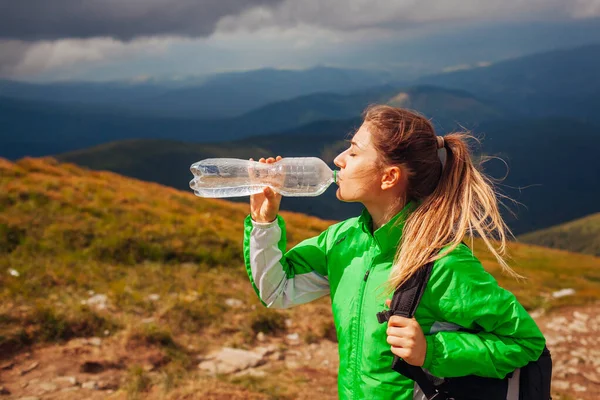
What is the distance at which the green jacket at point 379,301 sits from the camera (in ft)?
8.89

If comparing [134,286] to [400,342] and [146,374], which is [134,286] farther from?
[400,342]

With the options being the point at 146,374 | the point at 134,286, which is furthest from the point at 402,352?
the point at 134,286

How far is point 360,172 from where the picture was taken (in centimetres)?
315

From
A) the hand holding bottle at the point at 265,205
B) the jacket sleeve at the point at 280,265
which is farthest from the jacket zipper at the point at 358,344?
the hand holding bottle at the point at 265,205

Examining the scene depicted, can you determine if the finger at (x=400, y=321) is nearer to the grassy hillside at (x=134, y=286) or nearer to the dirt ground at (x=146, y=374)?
the dirt ground at (x=146, y=374)

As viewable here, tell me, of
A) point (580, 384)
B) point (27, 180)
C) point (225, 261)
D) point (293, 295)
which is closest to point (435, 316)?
point (293, 295)

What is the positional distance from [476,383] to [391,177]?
4.07 feet

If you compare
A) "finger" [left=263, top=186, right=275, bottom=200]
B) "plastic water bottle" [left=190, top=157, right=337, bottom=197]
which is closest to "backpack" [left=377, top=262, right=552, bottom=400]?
"finger" [left=263, top=186, right=275, bottom=200]

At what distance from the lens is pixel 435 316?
2846mm

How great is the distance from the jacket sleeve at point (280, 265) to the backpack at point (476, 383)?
830 millimetres

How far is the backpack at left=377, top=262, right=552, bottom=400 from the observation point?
2.81 m

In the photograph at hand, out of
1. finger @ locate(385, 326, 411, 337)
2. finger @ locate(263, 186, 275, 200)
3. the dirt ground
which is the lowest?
the dirt ground

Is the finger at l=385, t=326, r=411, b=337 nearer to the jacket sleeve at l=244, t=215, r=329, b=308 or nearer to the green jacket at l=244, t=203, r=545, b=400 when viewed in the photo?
the green jacket at l=244, t=203, r=545, b=400

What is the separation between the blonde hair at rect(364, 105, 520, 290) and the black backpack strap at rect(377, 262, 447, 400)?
38 mm
